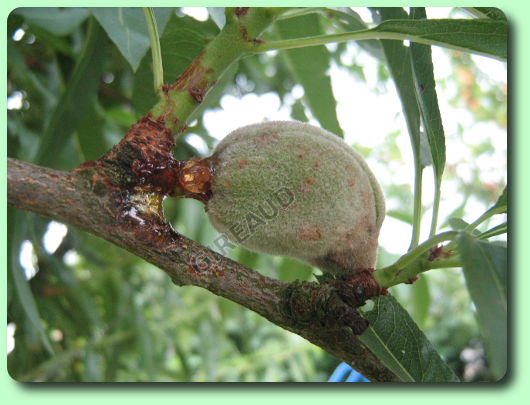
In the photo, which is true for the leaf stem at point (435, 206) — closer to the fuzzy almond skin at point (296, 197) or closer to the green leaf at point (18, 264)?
the fuzzy almond skin at point (296, 197)

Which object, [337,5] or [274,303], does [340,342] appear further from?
[337,5]

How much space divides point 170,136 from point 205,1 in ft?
1.08

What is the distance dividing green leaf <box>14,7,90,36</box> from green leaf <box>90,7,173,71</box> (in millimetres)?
252

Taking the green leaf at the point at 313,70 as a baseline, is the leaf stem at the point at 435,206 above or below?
below

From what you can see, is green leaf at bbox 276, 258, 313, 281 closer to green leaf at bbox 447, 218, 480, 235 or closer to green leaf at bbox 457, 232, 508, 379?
green leaf at bbox 447, 218, 480, 235

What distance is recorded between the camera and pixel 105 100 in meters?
1.96

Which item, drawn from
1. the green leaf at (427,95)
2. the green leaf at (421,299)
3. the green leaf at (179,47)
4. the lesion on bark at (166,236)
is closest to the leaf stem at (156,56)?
the lesion on bark at (166,236)

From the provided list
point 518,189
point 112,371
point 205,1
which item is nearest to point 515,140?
point 518,189

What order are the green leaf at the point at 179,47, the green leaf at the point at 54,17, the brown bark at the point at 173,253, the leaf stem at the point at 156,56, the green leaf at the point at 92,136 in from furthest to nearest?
the green leaf at the point at 92,136, the green leaf at the point at 54,17, the green leaf at the point at 179,47, the leaf stem at the point at 156,56, the brown bark at the point at 173,253

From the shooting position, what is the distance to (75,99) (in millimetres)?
1350

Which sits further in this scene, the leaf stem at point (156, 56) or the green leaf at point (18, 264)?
the green leaf at point (18, 264)

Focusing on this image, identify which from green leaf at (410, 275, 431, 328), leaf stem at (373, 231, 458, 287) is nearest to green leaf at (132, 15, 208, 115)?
leaf stem at (373, 231, 458, 287)

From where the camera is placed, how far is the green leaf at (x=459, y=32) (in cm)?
90

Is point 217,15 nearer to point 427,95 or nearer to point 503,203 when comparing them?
point 427,95
